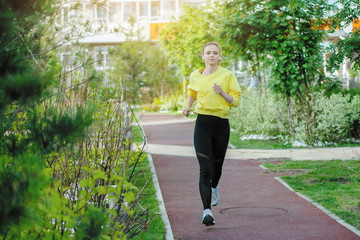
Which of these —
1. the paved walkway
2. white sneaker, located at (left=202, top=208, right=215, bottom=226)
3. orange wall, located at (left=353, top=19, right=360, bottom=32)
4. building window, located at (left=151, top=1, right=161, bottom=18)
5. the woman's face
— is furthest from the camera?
building window, located at (left=151, top=1, right=161, bottom=18)

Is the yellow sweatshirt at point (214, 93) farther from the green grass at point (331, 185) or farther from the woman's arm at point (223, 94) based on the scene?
A: the green grass at point (331, 185)

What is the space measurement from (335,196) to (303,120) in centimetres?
729

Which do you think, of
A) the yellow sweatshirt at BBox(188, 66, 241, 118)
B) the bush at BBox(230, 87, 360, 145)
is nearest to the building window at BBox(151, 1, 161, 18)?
the bush at BBox(230, 87, 360, 145)

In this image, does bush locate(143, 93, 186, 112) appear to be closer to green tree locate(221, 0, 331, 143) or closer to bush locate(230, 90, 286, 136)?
bush locate(230, 90, 286, 136)

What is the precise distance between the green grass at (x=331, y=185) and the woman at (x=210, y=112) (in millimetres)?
1765

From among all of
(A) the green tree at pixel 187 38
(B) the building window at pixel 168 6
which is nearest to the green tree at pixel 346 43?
(A) the green tree at pixel 187 38

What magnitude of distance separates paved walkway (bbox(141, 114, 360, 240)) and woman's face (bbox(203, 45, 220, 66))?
6.40 feet

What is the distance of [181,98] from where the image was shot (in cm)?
3844

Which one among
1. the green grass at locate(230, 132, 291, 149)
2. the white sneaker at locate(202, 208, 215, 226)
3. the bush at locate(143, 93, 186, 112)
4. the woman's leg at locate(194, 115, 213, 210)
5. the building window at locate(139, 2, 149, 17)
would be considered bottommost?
the bush at locate(143, 93, 186, 112)

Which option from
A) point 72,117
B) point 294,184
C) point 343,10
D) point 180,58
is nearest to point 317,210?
point 294,184

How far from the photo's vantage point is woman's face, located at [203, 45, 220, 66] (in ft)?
21.0

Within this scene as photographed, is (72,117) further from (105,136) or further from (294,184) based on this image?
(294,184)

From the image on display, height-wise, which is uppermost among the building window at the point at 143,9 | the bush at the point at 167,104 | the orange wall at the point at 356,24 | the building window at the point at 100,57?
the building window at the point at 143,9

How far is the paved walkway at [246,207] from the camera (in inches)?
237
